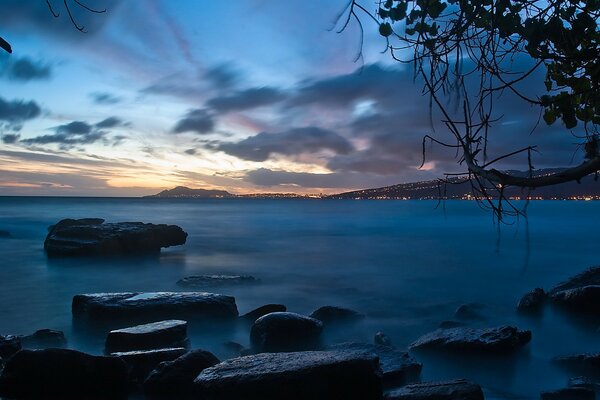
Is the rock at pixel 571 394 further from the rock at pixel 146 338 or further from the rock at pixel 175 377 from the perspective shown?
the rock at pixel 146 338

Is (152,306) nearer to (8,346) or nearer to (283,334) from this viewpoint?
(8,346)

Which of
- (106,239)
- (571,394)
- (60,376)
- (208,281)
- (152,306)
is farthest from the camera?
(106,239)

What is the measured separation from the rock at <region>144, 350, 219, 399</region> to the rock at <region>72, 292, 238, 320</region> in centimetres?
292

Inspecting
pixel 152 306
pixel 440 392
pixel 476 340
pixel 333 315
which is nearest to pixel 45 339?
pixel 152 306

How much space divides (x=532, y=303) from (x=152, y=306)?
760cm

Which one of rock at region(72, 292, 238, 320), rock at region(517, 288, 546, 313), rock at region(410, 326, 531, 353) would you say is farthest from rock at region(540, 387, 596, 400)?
rock at region(72, 292, 238, 320)

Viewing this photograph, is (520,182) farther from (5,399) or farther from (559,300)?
(559,300)

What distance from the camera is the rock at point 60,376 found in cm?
479

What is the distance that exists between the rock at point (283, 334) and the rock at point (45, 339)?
3071 millimetres

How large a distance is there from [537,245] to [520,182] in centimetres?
2612

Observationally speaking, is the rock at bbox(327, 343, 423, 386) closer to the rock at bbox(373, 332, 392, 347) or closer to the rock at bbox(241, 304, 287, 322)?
the rock at bbox(373, 332, 392, 347)

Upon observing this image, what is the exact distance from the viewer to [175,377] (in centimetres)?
510

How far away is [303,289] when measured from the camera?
536 inches

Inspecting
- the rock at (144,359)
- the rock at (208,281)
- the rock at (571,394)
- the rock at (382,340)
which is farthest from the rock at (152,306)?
the rock at (571,394)
